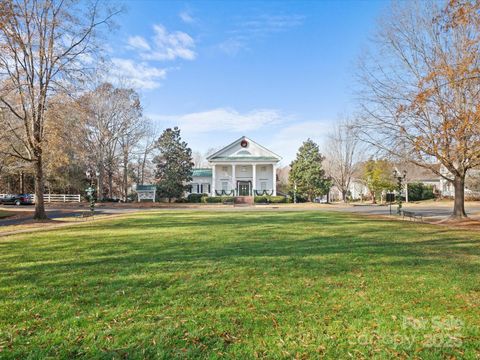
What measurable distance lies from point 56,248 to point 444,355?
8.75 meters

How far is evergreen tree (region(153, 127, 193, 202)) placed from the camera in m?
41.5

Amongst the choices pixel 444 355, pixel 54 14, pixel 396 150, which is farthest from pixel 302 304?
pixel 54 14

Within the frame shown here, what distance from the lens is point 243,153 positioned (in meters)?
44.2

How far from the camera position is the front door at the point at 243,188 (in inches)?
1757

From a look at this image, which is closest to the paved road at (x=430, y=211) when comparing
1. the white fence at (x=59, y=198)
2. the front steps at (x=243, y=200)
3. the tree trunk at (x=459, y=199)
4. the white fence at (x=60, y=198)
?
the tree trunk at (x=459, y=199)

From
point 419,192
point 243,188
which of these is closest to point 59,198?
point 243,188

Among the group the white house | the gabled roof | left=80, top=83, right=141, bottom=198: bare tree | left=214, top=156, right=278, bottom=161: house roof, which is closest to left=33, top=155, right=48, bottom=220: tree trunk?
left=80, top=83, right=141, bottom=198: bare tree

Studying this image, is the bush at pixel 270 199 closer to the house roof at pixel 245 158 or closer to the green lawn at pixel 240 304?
the house roof at pixel 245 158

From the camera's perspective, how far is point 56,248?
827 cm

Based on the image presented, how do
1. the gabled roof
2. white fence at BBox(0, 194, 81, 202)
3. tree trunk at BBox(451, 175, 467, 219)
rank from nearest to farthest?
tree trunk at BBox(451, 175, 467, 219)
white fence at BBox(0, 194, 81, 202)
the gabled roof

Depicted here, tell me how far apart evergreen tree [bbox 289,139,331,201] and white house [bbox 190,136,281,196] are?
3.15 m

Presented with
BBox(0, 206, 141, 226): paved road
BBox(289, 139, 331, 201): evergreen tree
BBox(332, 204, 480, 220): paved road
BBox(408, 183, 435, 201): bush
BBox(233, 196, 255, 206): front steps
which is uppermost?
BBox(289, 139, 331, 201): evergreen tree

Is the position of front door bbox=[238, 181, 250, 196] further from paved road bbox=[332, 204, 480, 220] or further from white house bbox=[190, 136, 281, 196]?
paved road bbox=[332, 204, 480, 220]

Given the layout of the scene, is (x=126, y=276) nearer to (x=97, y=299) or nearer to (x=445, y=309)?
(x=97, y=299)
